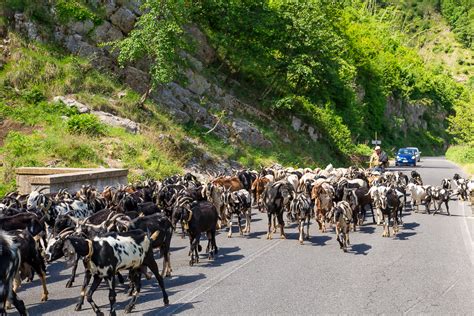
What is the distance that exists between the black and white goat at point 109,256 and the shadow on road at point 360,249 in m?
Result: 6.44

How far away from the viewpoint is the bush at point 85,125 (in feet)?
96.8

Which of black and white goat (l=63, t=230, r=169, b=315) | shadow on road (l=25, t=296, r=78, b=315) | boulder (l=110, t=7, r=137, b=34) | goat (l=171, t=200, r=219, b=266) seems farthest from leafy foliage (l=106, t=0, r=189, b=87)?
black and white goat (l=63, t=230, r=169, b=315)

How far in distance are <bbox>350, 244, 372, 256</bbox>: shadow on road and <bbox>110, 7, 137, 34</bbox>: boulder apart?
26.0 m

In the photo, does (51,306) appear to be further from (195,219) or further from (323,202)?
(323,202)

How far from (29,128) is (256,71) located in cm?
2434

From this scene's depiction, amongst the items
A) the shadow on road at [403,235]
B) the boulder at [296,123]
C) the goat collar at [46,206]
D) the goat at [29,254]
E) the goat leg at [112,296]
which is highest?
the boulder at [296,123]

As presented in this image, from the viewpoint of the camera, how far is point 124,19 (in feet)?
125

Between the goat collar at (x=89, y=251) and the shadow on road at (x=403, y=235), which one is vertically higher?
the goat collar at (x=89, y=251)

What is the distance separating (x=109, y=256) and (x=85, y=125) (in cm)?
2034

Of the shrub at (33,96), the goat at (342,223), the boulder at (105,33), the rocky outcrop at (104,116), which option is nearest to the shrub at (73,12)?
the boulder at (105,33)

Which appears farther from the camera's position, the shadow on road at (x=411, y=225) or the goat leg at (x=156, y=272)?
the shadow on road at (x=411, y=225)

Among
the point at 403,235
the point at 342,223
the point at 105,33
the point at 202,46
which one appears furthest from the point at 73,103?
the point at 342,223

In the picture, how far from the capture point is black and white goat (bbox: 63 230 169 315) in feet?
33.4

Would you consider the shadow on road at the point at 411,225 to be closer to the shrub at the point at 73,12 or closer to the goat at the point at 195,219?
the goat at the point at 195,219
